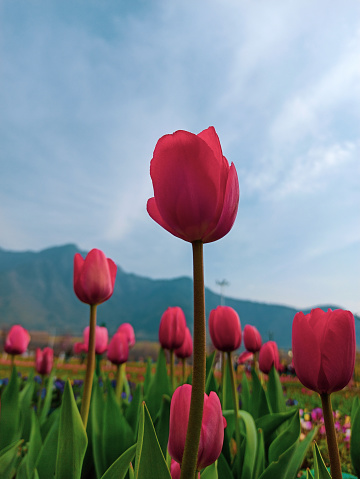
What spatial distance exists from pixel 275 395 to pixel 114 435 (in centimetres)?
125

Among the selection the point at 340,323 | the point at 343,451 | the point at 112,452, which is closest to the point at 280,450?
the point at 112,452

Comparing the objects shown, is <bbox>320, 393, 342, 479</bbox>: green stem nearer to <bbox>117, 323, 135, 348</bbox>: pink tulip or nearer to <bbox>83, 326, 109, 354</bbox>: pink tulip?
<bbox>83, 326, 109, 354</bbox>: pink tulip

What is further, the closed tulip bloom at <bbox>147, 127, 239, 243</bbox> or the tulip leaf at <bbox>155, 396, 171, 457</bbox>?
the tulip leaf at <bbox>155, 396, 171, 457</bbox>

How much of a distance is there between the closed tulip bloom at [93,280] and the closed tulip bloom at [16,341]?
95.1 inches

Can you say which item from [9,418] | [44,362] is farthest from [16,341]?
[9,418]

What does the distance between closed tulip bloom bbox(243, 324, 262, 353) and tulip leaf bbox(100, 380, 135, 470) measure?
144cm

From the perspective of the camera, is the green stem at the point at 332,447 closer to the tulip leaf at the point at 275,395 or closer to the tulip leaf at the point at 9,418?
the tulip leaf at the point at 275,395

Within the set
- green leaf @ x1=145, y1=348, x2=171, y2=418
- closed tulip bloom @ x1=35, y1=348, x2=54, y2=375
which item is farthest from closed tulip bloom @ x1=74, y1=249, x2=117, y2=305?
closed tulip bloom @ x1=35, y1=348, x2=54, y2=375

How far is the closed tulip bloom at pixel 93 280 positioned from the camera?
1.75 meters

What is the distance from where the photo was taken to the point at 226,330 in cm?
231

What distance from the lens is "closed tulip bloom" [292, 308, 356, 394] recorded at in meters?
1.05

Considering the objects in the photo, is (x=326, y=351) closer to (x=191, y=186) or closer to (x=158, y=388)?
(x=191, y=186)

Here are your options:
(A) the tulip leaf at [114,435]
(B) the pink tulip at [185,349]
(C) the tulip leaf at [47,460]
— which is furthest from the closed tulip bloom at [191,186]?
(B) the pink tulip at [185,349]

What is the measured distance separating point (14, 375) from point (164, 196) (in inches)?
94.1
